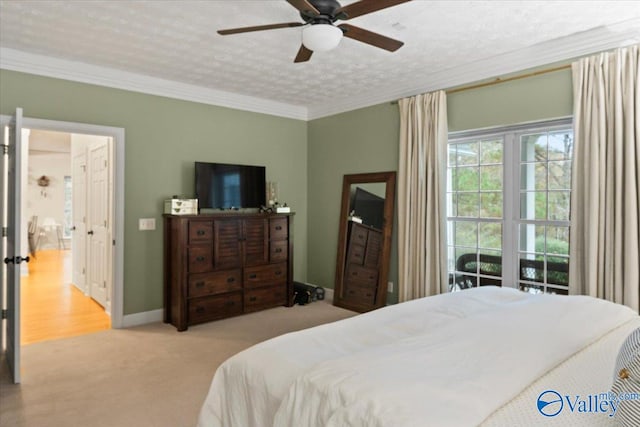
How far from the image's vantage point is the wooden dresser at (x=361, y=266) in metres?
4.77

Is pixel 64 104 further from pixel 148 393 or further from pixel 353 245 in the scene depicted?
pixel 353 245

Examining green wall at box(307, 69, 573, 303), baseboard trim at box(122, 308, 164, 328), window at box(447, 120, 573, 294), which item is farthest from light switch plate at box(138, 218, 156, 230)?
window at box(447, 120, 573, 294)

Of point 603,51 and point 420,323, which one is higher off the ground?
point 603,51

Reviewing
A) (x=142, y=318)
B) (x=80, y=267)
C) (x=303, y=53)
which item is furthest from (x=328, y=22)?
(x=80, y=267)

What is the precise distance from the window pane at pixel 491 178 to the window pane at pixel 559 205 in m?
0.48

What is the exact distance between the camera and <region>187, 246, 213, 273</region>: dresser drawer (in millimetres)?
4234

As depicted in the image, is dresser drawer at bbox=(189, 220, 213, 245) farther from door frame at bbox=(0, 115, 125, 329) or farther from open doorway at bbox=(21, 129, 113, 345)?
open doorway at bbox=(21, 129, 113, 345)

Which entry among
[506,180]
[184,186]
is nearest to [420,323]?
[506,180]

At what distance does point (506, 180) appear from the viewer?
12.4 feet

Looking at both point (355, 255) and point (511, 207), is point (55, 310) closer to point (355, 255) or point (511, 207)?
point (355, 255)

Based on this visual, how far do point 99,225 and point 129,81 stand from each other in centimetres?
203

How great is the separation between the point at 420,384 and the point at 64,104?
13.5 ft

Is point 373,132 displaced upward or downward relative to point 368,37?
downward

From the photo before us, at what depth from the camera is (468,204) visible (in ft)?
13.5
